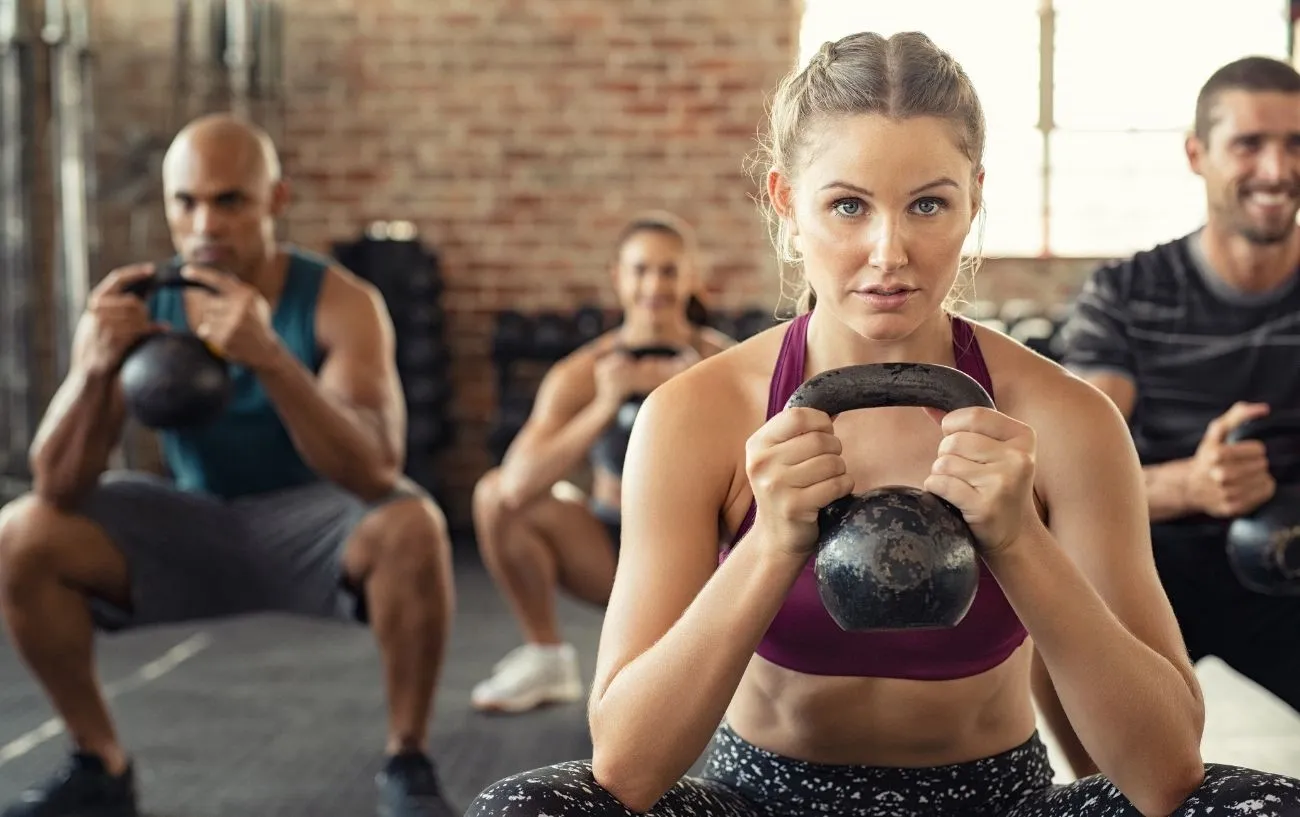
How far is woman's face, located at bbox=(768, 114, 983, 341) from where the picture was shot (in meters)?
1.30

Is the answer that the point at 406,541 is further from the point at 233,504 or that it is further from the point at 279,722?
the point at 279,722

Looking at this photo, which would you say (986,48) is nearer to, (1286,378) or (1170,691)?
(1286,378)

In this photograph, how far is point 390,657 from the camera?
8.63 feet

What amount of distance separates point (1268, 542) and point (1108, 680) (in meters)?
0.93

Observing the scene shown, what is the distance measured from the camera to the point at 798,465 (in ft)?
3.82

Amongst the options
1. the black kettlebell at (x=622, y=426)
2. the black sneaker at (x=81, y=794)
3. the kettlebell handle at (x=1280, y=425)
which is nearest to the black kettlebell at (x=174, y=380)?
the black sneaker at (x=81, y=794)

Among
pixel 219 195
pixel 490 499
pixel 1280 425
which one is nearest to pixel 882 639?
pixel 1280 425

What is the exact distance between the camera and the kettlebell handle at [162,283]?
8.08ft

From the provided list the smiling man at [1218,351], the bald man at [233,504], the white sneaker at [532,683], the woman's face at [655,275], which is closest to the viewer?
the smiling man at [1218,351]

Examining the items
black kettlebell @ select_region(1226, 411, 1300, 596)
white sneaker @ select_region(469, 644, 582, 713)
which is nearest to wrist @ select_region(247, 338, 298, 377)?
white sneaker @ select_region(469, 644, 582, 713)

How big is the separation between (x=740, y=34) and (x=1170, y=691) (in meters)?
5.33

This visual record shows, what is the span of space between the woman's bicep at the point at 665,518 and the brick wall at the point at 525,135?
16.0 feet

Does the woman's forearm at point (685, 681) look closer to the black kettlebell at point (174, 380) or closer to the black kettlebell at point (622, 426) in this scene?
the black kettlebell at point (174, 380)

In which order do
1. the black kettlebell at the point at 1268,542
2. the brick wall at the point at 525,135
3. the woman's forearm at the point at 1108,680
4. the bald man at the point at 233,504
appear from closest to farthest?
the woman's forearm at the point at 1108,680, the black kettlebell at the point at 1268,542, the bald man at the point at 233,504, the brick wall at the point at 525,135
